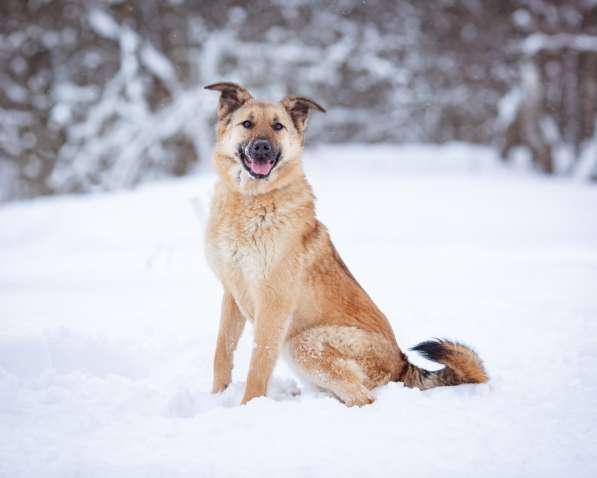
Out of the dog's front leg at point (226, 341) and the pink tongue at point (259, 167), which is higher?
the pink tongue at point (259, 167)

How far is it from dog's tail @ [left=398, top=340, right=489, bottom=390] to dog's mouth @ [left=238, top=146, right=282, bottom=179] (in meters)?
1.38

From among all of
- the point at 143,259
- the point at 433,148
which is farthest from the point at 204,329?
the point at 433,148

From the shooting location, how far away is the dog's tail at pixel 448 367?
3.19 m

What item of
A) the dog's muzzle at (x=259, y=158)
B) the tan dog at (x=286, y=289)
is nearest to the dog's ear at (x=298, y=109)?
the tan dog at (x=286, y=289)

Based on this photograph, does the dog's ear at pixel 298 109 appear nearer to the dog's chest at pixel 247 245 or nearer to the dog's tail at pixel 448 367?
the dog's chest at pixel 247 245

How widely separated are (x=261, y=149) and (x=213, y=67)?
1229cm

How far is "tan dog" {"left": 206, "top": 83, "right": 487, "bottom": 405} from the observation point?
3.37 m

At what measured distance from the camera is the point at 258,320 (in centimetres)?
339

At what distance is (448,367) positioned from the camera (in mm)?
3320

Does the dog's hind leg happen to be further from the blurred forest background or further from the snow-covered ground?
the blurred forest background

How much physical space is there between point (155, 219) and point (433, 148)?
1061 centimetres

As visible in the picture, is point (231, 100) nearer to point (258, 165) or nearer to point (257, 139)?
point (257, 139)

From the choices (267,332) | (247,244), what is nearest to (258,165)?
(247,244)

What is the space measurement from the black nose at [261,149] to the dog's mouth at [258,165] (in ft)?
0.04
